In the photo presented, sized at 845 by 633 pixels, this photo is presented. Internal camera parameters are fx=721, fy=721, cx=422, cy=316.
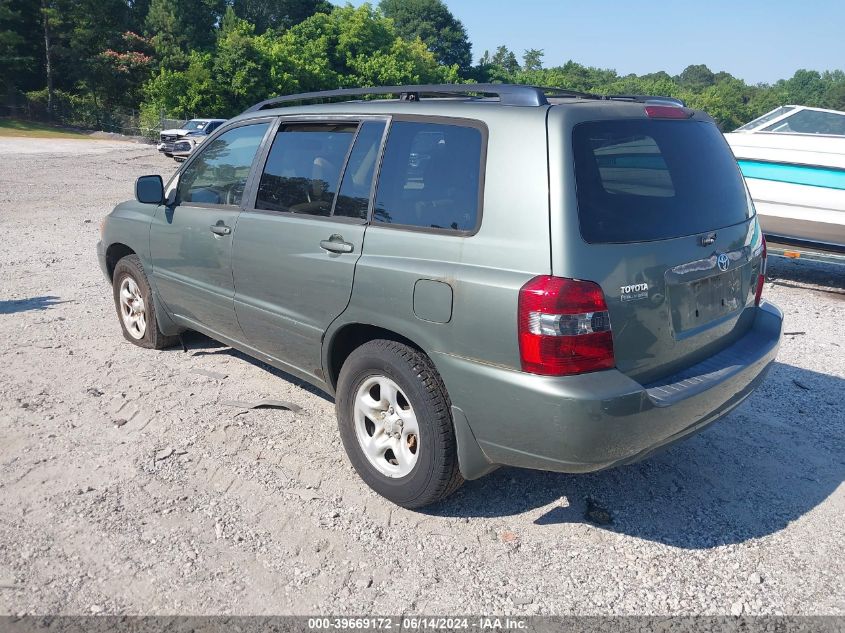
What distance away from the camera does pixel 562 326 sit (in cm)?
283

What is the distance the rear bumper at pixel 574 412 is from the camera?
9.34 feet

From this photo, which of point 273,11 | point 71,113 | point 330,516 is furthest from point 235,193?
point 273,11

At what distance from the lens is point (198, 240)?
473cm

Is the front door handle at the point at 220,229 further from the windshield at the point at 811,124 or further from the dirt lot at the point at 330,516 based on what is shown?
the windshield at the point at 811,124

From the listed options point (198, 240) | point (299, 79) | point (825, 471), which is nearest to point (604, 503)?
point (825, 471)

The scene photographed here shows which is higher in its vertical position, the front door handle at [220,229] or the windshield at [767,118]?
the windshield at [767,118]

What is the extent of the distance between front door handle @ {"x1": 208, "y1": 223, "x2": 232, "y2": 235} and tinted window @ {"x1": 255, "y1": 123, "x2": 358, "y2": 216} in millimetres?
265

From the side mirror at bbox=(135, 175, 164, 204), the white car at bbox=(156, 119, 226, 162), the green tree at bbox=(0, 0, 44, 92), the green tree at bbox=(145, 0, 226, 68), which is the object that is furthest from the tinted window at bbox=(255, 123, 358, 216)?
the green tree at bbox=(0, 0, 44, 92)

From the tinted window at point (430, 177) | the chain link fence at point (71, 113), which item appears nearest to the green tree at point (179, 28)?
the chain link fence at point (71, 113)

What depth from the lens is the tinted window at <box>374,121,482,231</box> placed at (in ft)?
10.6

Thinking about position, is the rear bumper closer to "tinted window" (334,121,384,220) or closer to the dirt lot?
the dirt lot

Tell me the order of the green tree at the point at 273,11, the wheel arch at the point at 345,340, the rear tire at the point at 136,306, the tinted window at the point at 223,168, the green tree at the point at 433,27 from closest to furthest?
the wheel arch at the point at 345,340
the tinted window at the point at 223,168
the rear tire at the point at 136,306
the green tree at the point at 273,11
the green tree at the point at 433,27

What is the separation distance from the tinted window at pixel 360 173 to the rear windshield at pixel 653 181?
113cm

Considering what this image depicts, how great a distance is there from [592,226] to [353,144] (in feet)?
4.89
